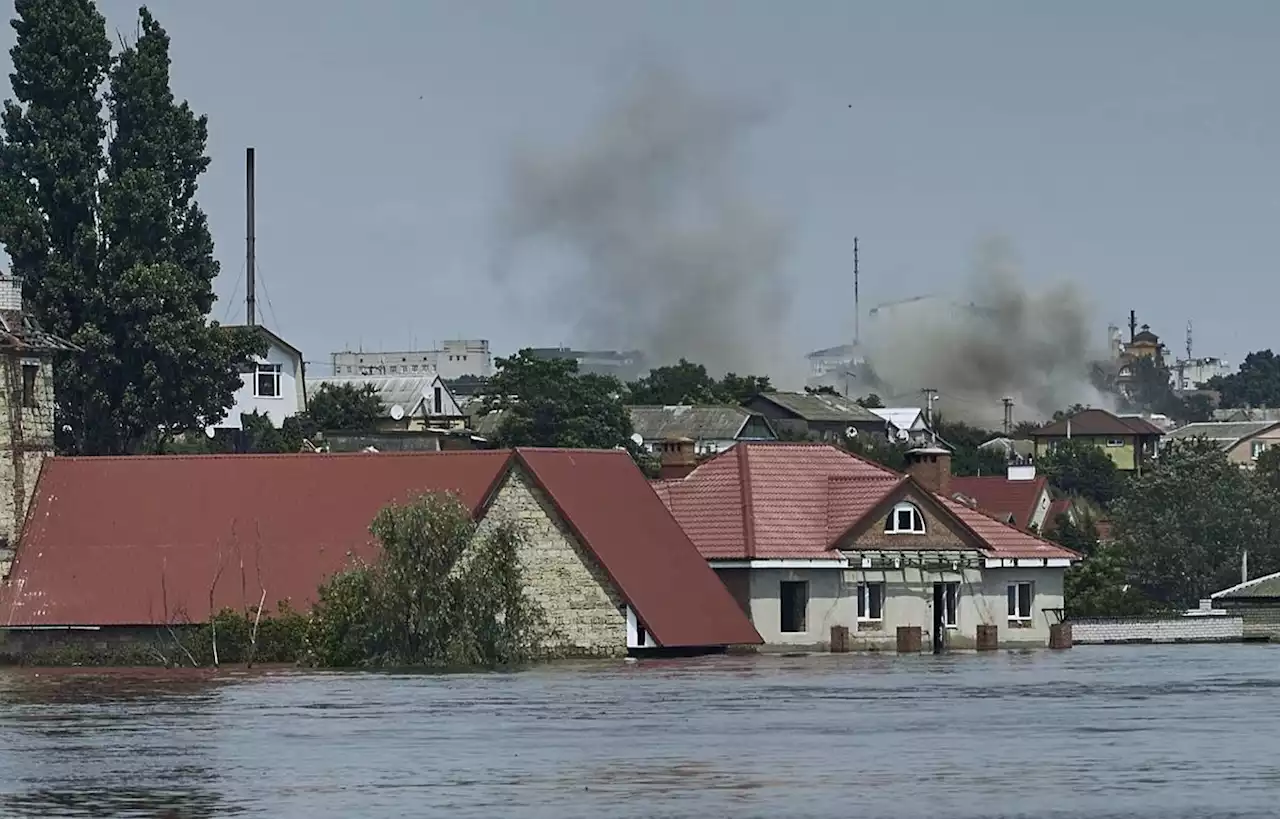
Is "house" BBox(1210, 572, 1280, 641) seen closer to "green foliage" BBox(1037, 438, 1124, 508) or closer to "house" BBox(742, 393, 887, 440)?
"green foliage" BBox(1037, 438, 1124, 508)

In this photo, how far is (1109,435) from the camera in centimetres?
18250

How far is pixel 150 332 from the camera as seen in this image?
281 ft

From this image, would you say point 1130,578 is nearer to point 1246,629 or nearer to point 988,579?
point 1246,629

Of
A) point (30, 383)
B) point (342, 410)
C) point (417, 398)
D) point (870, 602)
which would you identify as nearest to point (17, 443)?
point (30, 383)

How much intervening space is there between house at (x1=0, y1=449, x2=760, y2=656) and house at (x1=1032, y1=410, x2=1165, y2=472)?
4485 inches

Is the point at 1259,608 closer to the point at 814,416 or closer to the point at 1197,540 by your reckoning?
the point at 1197,540

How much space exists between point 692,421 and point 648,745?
11420 cm

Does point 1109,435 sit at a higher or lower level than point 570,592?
higher

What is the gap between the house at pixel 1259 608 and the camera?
85.2 metres

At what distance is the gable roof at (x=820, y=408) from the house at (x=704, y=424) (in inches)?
418

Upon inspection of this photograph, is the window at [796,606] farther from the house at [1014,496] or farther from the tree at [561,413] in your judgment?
the tree at [561,413]

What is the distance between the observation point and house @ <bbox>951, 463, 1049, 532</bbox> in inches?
4756

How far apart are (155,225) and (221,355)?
15.4ft

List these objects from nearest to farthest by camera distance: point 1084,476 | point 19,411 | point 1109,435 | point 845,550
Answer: point 19,411, point 845,550, point 1084,476, point 1109,435
